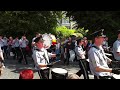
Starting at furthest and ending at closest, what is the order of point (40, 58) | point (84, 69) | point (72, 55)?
point (72, 55), point (84, 69), point (40, 58)

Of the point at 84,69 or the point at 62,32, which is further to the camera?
the point at 62,32

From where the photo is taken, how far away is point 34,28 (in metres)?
28.8

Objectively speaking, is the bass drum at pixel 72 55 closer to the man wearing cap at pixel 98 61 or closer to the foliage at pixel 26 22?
the man wearing cap at pixel 98 61

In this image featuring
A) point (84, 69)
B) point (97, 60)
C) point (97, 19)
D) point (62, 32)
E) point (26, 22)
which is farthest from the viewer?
point (62, 32)

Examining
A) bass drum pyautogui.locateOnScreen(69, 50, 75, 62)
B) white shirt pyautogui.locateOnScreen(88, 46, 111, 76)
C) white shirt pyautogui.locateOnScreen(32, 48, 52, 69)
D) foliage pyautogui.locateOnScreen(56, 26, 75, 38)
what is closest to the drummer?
white shirt pyautogui.locateOnScreen(32, 48, 52, 69)

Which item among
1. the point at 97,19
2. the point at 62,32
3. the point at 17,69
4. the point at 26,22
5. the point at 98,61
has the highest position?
the point at 62,32

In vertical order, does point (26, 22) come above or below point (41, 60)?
above

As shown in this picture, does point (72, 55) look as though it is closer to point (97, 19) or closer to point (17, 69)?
point (97, 19)

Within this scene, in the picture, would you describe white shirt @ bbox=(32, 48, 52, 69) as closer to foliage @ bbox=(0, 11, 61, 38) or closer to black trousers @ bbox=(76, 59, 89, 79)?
black trousers @ bbox=(76, 59, 89, 79)

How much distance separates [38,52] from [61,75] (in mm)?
740

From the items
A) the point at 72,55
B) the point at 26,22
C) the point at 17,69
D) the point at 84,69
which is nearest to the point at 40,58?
the point at 84,69

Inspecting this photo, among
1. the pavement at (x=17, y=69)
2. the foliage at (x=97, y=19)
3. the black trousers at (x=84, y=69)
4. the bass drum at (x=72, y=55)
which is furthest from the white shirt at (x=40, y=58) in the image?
the foliage at (x=97, y=19)
